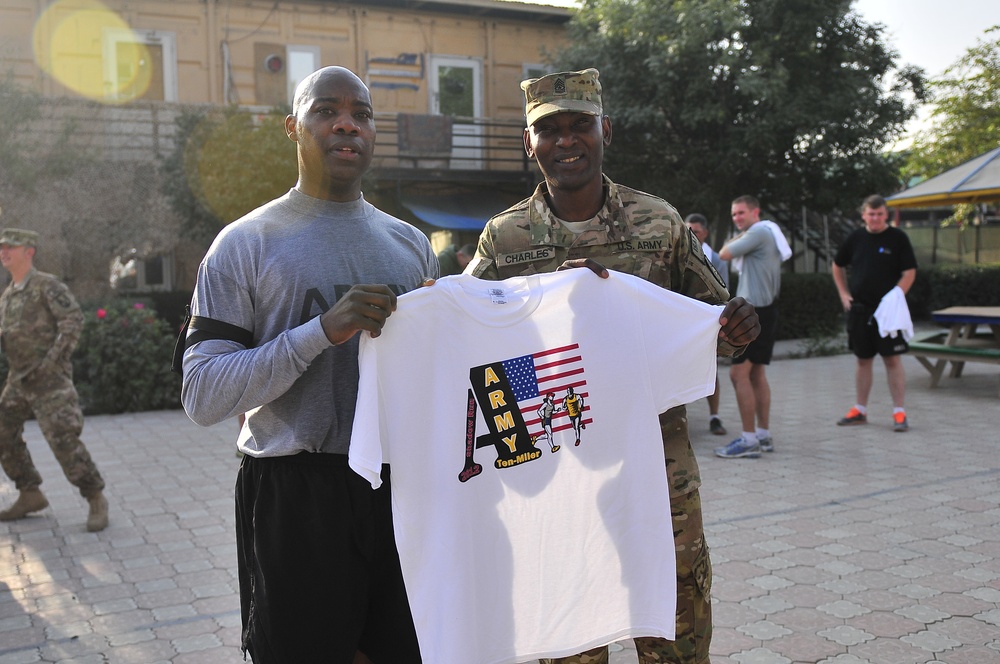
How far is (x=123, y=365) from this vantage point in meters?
11.1

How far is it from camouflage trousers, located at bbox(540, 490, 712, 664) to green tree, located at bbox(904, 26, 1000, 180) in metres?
22.7

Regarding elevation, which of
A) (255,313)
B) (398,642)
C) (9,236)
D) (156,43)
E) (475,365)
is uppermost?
(156,43)

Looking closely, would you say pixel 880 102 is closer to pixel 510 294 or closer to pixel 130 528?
pixel 130 528

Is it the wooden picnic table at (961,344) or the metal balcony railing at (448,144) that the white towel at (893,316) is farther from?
the metal balcony railing at (448,144)

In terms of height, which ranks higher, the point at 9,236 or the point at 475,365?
the point at 9,236

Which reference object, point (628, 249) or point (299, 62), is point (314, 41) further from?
point (628, 249)

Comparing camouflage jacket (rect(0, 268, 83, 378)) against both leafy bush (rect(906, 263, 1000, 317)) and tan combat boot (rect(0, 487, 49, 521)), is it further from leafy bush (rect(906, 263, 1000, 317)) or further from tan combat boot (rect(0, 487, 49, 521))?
leafy bush (rect(906, 263, 1000, 317))

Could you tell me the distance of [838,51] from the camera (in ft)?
53.4

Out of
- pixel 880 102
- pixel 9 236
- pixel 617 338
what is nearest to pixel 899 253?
pixel 617 338

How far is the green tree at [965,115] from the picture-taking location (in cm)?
2230

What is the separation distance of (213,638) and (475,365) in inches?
102

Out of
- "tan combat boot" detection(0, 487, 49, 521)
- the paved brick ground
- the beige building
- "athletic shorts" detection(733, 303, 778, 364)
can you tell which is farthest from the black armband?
the beige building

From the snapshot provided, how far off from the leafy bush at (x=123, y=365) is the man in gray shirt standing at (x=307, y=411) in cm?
907

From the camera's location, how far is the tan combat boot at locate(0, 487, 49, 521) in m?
6.39
